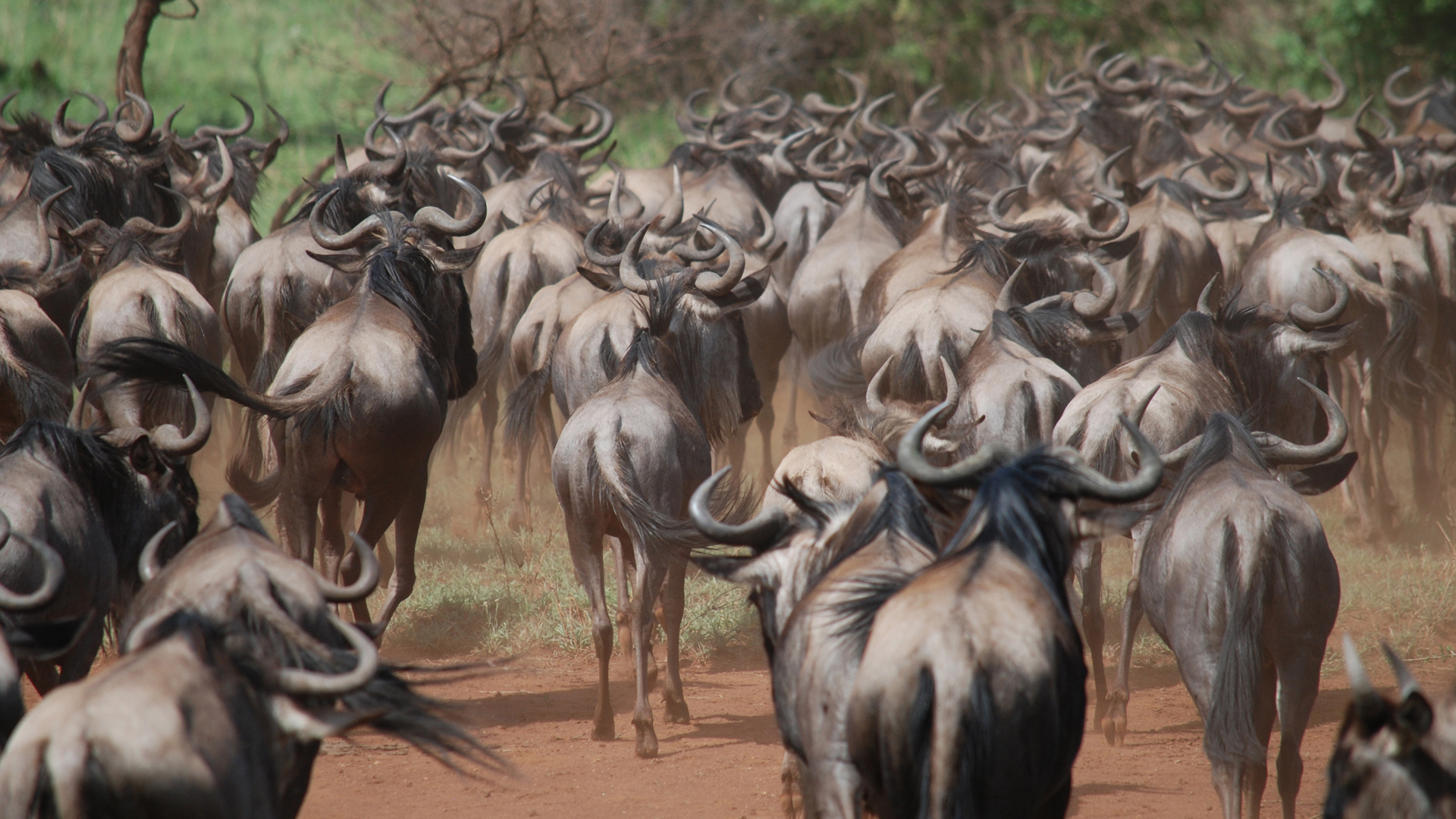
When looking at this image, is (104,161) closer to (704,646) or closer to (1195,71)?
(704,646)

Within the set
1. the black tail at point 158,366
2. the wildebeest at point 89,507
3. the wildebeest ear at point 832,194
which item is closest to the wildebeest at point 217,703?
the wildebeest at point 89,507

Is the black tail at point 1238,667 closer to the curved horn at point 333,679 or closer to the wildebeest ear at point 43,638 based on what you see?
the curved horn at point 333,679

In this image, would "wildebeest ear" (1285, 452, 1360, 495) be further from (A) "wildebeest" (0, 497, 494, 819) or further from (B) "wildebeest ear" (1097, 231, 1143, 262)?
(A) "wildebeest" (0, 497, 494, 819)

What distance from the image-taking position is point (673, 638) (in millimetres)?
6141

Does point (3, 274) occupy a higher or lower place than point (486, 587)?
higher

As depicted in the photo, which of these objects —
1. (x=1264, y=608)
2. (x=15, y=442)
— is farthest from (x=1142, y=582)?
(x=15, y=442)

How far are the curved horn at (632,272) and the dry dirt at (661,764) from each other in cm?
206

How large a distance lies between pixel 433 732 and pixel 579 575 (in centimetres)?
278

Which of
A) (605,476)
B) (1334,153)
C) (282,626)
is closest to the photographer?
(282,626)

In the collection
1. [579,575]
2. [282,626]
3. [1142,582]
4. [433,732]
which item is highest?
[282,626]

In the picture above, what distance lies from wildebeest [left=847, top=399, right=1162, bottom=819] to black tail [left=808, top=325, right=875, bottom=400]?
4435 mm

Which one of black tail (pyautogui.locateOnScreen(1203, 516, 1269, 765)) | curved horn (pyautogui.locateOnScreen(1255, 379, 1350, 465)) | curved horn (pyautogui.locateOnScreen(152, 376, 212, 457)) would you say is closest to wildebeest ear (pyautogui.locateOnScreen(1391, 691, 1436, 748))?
black tail (pyautogui.locateOnScreen(1203, 516, 1269, 765))

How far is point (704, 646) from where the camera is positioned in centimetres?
752

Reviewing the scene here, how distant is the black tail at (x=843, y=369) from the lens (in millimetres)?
7629
